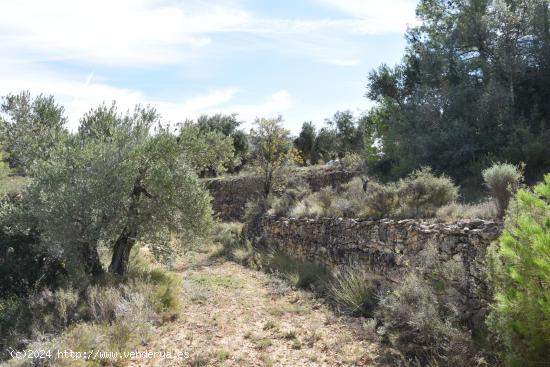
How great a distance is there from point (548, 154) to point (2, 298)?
13.1 m

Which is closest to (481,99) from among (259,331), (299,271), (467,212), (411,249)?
(467,212)

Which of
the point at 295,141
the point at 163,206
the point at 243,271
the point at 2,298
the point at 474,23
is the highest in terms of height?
the point at 474,23

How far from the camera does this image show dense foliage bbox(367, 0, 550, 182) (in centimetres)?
1173

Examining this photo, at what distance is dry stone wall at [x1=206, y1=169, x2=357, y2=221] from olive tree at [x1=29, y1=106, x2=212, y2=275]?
32.3 feet

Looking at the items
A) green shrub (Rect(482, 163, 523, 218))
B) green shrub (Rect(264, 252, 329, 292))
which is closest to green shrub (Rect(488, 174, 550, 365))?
green shrub (Rect(482, 163, 523, 218))

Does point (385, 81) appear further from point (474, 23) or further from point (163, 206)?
point (163, 206)

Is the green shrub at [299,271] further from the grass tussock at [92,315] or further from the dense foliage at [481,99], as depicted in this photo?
the dense foliage at [481,99]

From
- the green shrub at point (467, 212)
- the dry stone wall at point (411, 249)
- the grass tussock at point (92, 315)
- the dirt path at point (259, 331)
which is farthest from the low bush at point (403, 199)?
the grass tussock at point (92, 315)

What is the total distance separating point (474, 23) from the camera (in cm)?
1355

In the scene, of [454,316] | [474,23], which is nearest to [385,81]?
[474,23]

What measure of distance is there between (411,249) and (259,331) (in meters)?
3.27

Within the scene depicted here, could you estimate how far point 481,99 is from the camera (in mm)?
12406

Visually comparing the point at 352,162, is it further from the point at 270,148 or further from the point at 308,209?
the point at 308,209

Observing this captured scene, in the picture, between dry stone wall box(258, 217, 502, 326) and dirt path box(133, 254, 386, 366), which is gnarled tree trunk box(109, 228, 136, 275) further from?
dry stone wall box(258, 217, 502, 326)
